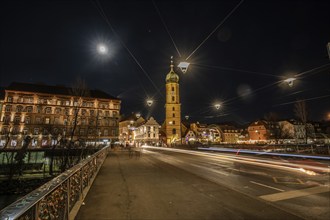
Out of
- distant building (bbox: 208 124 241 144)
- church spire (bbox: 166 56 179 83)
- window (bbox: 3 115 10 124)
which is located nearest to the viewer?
window (bbox: 3 115 10 124)

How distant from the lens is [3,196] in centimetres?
1831

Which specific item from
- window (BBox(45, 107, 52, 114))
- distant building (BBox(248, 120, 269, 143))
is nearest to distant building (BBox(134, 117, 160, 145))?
window (BBox(45, 107, 52, 114))

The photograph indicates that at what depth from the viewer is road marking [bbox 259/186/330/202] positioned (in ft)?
23.0

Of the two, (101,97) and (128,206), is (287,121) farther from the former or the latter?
(128,206)

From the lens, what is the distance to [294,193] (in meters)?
7.71

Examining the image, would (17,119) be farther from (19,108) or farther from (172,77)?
(172,77)

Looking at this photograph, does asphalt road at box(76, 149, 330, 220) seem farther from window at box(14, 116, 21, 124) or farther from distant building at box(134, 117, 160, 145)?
distant building at box(134, 117, 160, 145)

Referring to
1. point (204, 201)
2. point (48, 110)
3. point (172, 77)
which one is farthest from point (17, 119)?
point (204, 201)

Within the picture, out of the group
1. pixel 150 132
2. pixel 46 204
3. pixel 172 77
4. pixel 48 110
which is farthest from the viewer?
pixel 150 132

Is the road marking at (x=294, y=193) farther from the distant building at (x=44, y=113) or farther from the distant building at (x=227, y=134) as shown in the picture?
the distant building at (x=227, y=134)

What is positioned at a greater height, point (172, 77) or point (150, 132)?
point (172, 77)

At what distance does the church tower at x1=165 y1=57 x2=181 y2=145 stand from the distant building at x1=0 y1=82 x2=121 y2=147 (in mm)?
21396

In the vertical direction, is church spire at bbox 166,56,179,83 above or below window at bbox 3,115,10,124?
above

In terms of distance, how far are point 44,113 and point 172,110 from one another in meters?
46.5
